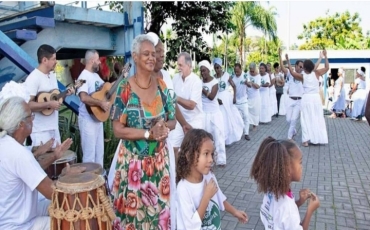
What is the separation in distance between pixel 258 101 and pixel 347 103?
19.9 ft

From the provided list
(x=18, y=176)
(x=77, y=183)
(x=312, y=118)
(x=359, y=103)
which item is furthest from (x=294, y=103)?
(x=18, y=176)

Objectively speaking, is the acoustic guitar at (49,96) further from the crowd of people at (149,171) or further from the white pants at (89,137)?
the crowd of people at (149,171)

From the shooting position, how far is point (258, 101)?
36.2ft

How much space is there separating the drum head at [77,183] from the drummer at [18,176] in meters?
0.17

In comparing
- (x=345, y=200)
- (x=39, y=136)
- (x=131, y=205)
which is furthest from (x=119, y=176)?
(x=345, y=200)

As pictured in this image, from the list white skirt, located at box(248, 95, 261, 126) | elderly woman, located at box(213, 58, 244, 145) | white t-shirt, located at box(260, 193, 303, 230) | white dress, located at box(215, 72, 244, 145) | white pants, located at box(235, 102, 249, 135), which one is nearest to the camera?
white t-shirt, located at box(260, 193, 303, 230)

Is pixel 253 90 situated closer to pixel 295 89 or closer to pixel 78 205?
pixel 295 89

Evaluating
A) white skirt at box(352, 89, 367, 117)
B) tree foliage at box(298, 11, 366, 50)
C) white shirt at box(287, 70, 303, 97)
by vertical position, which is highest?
tree foliage at box(298, 11, 366, 50)

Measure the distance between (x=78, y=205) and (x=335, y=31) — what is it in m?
37.2

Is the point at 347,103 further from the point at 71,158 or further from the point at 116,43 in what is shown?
the point at 71,158

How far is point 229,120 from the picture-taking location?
8.09 meters

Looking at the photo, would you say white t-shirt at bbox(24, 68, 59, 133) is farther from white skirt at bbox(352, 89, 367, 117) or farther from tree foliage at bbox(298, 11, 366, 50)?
tree foliage at bbox(298, 11, 366, 50)

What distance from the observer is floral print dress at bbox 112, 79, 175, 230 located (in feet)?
8.89

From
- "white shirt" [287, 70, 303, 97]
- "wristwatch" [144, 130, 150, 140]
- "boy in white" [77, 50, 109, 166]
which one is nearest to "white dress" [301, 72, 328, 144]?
"white shirt" [287, 70, 303, 97]
